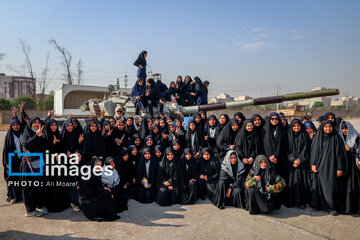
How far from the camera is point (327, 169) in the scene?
14.5 ft

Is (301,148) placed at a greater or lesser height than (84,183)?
greater

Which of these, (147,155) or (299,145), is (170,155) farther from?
(299,145)

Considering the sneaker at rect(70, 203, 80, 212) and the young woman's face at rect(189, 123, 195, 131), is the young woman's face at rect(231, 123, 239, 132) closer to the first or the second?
the young woman's face at rect(189, 123, 195, 131)

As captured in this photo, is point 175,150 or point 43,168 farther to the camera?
point 175,150

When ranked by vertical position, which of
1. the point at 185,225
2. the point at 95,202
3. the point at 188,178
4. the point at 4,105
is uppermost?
the point at 4,105

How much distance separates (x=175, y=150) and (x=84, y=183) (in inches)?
75.6

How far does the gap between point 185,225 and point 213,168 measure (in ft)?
5.46

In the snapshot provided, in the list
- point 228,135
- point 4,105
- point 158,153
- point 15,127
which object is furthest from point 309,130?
point 4,105

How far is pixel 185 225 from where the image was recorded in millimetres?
3896

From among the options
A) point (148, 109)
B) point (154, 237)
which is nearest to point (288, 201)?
point (154, 237)

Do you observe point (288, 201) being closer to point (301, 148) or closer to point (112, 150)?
point (301, 148)

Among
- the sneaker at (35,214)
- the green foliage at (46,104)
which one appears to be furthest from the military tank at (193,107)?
the green foliage at (46,104)

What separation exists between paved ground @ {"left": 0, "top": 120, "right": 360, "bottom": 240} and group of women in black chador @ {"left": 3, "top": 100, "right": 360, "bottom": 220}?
205 millimetres

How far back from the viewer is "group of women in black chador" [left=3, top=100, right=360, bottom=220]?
4305 millimetres
